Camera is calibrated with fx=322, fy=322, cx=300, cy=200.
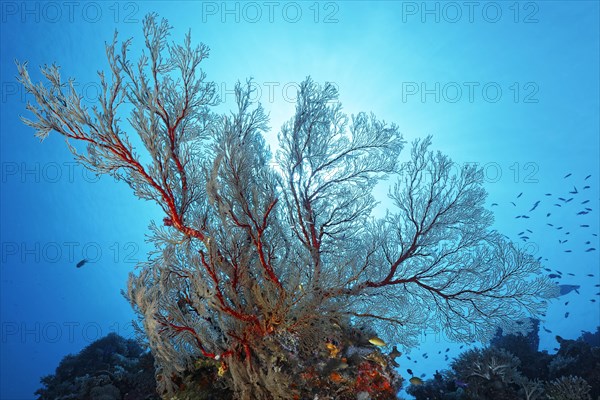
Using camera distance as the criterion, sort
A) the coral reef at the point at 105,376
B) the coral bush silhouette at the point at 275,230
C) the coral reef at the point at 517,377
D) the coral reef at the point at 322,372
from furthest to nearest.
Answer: the coral reef at the point at 105,376, the coral reef at the point at 517,377, the coral reef at the point at 322,372, the coral bush silhouette at the point at 275,230

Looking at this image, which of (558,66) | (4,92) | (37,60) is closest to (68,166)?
(4,92)

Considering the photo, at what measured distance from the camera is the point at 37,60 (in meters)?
27.3

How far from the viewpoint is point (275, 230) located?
19.1 ft

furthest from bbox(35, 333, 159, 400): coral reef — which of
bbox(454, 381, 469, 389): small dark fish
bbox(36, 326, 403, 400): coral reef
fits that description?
bbox(454, 381, 469, 389): small dark fish

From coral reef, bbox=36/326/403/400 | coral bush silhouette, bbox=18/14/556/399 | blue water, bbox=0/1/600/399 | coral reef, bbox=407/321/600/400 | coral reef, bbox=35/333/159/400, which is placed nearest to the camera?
coral bush silhouette, bbox=18/14/556/399

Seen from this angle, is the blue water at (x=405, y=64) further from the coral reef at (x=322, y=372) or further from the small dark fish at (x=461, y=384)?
the small dark fish at (x=461, y=384)

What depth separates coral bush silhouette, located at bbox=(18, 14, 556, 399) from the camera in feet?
14.3

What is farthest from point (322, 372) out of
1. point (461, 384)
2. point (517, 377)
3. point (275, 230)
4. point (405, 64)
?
point (405, 64)

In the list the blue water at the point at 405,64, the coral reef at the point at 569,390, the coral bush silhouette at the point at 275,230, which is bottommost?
the coral reef at the point at 569,390

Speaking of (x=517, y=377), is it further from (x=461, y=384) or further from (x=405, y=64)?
(x=405, y=64)

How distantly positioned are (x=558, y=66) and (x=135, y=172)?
3178cm

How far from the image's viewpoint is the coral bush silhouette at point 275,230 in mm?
4344

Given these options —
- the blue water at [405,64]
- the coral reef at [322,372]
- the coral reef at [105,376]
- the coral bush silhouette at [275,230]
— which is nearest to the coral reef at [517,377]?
the coral bush silhouette at [275,230]

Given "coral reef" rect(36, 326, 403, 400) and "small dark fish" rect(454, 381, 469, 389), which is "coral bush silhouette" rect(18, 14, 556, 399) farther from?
"small dark fish" rect(454, 381, 469, 389)
